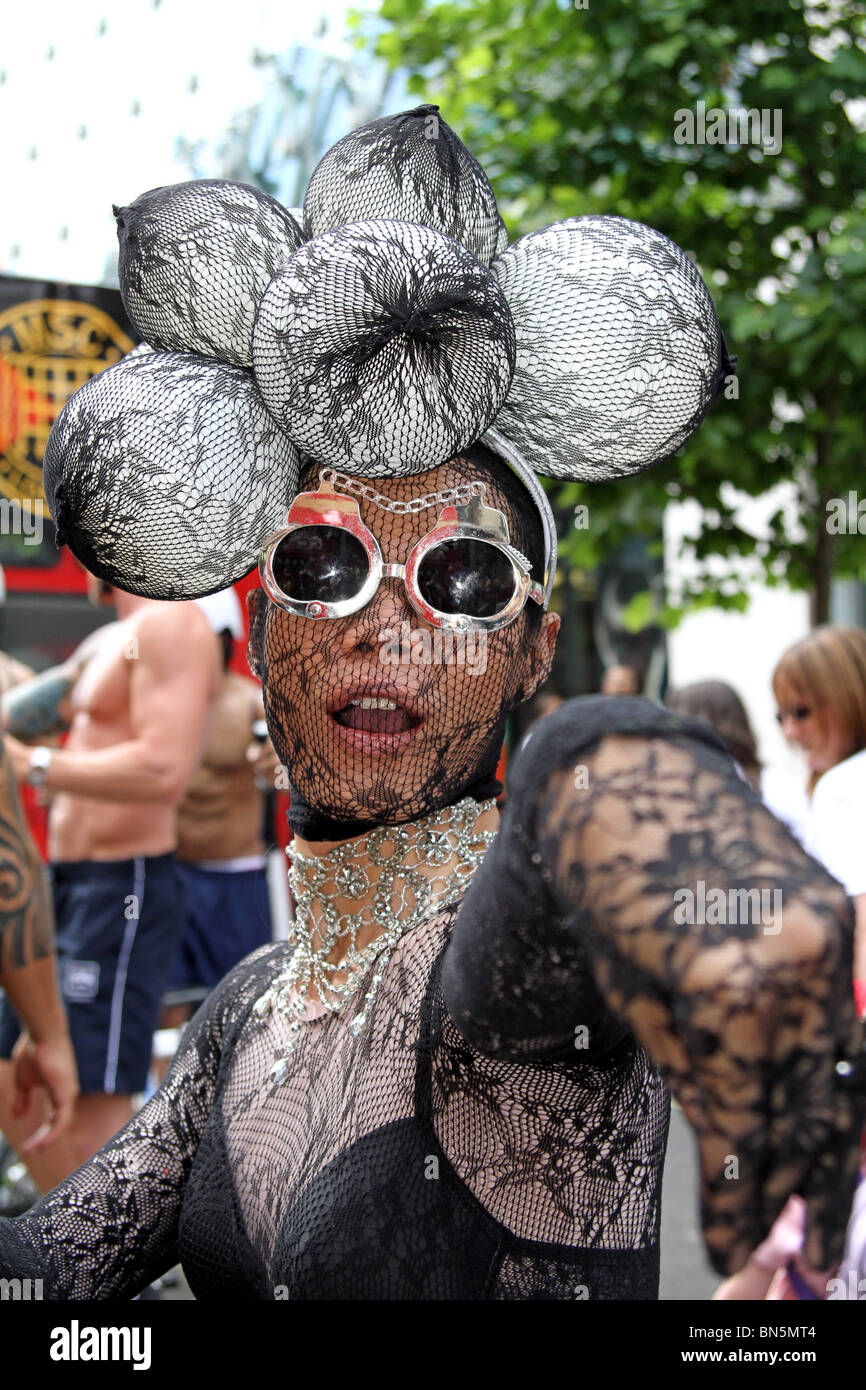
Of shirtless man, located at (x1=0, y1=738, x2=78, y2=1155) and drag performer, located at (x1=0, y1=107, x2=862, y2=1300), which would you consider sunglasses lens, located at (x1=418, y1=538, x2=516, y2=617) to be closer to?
drag performer, located at (x1=0, y1=107, x2=862, y2=1300)

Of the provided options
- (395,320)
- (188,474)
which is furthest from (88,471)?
(395,320)

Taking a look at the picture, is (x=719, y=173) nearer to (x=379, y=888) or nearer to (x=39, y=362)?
(x=39, y=362)

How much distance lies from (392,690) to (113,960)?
3.40m

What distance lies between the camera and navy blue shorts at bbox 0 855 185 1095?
4.36 metres

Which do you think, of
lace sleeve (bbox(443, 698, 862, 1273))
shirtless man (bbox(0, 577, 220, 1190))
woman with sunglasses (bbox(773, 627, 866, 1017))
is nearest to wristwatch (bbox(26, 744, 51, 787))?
shirtless man (bbox(0, 577, 220, 1190))

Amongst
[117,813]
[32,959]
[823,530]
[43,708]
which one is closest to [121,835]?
[117,813]

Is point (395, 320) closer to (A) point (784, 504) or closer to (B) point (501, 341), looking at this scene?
(B) point (501, 341)

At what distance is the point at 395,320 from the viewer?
49.6 inches

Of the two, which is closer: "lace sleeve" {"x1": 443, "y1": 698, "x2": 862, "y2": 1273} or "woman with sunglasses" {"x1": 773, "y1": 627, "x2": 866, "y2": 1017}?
"lace sleeve" {"x1": 443, "y1": 698, "x2": 862, "y2": 1273}

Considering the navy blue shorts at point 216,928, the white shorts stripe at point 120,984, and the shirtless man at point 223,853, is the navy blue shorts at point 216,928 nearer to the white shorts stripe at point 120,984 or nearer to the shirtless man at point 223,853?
the shirtless man at point 223,853

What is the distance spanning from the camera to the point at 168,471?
139 centimetres

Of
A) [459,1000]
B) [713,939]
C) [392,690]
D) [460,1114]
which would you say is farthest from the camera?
[392,690]

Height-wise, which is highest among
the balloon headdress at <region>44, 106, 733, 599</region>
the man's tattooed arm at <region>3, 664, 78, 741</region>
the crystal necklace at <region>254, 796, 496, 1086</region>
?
the balloon headdress at <region>44, 106, 733, 599</region>

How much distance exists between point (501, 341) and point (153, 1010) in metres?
3.69
